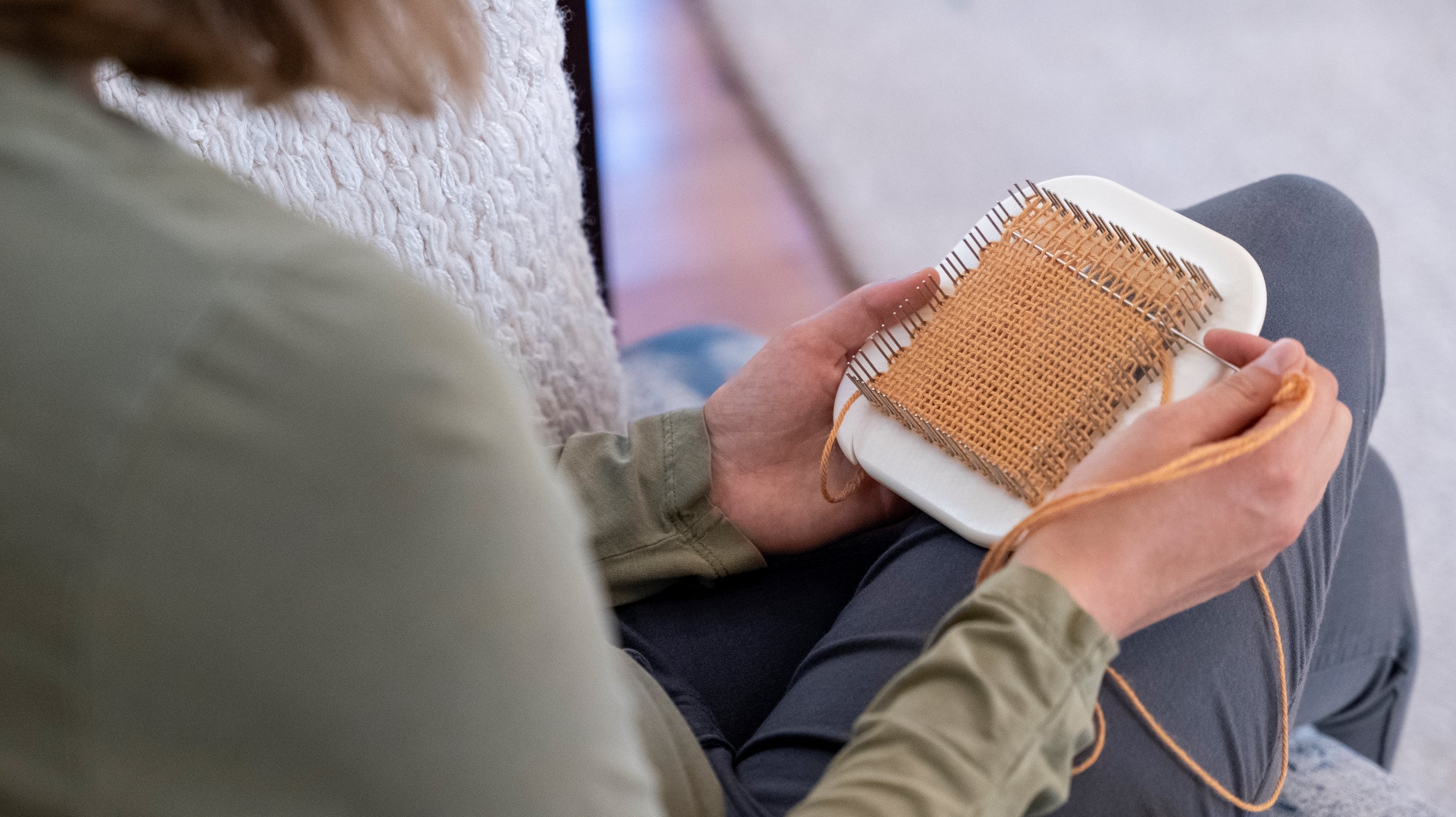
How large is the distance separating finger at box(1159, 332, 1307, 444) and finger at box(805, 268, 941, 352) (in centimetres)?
23

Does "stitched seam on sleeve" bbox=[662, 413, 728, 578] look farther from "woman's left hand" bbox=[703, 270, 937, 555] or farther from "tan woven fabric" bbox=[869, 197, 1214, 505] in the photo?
"tan woven fabric" bbox=[869, 197, 1214, 505]

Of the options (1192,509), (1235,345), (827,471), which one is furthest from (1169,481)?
(827,471)

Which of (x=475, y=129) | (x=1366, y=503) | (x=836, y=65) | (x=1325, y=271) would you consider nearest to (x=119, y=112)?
(x=475, y=129)

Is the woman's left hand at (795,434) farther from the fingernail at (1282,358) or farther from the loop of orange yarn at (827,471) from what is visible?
the fingernail at (1282,358)

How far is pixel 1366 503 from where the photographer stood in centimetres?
95

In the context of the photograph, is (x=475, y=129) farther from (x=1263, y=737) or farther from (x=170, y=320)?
(x=1263, y=737)

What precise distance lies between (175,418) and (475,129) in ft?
1.89

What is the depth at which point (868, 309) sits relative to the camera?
81cm

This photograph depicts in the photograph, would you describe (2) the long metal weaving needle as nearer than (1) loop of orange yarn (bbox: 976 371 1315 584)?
No

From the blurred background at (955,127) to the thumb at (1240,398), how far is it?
2.95 ft

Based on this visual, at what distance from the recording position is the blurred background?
5.06 ft

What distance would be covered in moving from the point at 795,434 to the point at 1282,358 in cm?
34

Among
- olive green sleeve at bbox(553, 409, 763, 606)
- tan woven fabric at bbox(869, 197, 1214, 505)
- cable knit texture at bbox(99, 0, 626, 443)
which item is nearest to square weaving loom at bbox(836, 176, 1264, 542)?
tan woven fabric at bbox(869, 197, 1214, 505)

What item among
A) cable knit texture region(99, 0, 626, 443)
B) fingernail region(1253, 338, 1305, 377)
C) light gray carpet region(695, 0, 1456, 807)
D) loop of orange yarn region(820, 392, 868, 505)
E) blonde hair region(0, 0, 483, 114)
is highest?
blonde hair region(0, 0, 483, 114)
